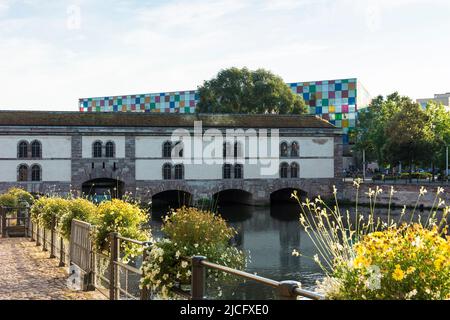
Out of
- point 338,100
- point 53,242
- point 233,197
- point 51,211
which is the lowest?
point 233,197

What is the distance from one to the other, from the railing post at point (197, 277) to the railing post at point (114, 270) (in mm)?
3006

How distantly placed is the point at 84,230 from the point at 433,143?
1625 inches

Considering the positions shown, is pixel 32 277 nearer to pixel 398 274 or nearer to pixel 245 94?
pixel 398 274

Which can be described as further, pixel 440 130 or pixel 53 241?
pixel 440 130

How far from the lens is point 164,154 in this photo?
43.0 m

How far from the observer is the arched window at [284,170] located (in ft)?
150

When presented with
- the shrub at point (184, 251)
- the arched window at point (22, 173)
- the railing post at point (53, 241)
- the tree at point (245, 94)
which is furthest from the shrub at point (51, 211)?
the tree at point (245, 94)

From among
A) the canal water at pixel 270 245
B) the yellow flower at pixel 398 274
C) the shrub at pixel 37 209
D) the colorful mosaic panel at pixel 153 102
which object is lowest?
the canal water at pixel 270 245

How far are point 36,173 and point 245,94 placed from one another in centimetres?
2503

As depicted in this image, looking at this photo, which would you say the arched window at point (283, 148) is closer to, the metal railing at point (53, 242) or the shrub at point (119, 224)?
the metal railing at point (53, 242)

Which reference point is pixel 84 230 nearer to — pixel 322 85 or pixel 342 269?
pixel 342 269

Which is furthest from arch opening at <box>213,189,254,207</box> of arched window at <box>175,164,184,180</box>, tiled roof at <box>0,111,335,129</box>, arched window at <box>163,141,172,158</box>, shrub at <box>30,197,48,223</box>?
shrub at <box>30,197,48,223</box>

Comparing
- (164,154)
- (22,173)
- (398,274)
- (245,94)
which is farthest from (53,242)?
(245,94)
